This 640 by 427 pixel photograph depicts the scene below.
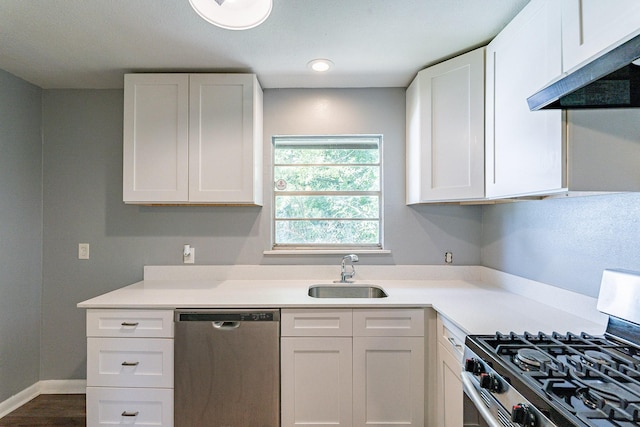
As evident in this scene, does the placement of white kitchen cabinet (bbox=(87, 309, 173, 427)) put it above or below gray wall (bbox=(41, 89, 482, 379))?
below

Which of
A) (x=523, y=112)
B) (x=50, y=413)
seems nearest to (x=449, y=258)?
(x=523, y=112)

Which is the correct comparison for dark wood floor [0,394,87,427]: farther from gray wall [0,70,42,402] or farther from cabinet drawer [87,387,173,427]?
cabinet drawer [87,387,173,427]

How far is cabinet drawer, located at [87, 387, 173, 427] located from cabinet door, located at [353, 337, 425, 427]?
1.05 meters

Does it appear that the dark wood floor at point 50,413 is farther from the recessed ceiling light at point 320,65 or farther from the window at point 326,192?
the recessed ceiling light at point 320,65

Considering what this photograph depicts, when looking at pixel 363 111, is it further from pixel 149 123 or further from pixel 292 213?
A: pixel 149 123

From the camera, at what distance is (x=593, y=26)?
3.44 ft

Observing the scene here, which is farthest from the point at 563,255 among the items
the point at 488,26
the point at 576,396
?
the point at 488,26

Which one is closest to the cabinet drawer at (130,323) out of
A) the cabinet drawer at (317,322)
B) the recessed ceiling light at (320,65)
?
the cabinet drawer at (317,322)

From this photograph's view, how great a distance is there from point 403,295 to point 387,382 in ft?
1.63

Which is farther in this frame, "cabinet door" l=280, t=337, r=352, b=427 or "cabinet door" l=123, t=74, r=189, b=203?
"cabinet door" l=123, t=74, r=189, b=203

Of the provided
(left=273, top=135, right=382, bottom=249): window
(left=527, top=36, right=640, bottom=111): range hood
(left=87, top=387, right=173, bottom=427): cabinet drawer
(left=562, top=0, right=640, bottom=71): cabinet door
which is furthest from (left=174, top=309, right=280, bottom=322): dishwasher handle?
(left=562, top=0, right=640, bottom=71): cabinet door

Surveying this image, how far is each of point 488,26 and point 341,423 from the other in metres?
2.29

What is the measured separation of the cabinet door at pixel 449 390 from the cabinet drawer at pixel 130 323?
58.4 inches

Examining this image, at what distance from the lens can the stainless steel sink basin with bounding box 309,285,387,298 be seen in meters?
2.33
